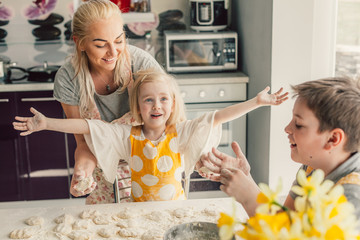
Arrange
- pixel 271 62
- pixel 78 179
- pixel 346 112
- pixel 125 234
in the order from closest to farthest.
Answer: pixel 346 112, pixel 125 234, pixel 78 179, pixel 271 62

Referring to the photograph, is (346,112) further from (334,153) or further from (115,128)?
(115,128)

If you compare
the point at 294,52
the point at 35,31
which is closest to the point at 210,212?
the point at 294,52

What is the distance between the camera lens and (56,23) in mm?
3535

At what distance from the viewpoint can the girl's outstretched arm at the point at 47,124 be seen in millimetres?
1669


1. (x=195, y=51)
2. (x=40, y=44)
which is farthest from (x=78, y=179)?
(x=40, y=44)

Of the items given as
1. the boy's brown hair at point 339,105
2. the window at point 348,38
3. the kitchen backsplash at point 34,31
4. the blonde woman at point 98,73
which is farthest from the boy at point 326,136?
the kitchen backsplash at point 34,31

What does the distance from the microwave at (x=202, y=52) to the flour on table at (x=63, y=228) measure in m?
1.96

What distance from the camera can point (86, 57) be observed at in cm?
193

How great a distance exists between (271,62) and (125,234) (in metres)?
1.72

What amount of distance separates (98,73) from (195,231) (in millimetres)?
1023

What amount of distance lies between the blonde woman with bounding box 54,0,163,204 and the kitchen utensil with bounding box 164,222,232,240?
64 cm

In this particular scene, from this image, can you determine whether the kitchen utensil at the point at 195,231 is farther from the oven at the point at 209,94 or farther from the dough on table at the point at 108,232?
the oven at the point at 209,94

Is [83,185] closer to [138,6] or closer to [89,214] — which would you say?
[89,214]

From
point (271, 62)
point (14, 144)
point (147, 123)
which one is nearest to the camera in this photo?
point (147, 123)
